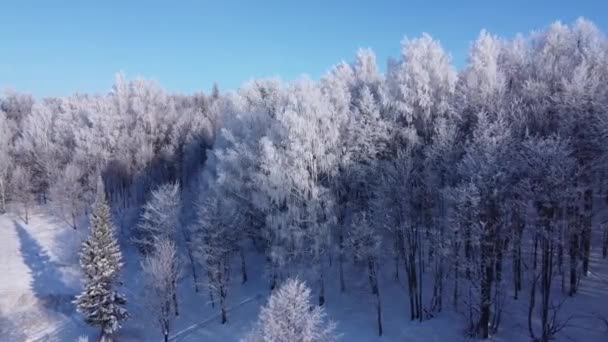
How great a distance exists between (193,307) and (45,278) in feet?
55.9

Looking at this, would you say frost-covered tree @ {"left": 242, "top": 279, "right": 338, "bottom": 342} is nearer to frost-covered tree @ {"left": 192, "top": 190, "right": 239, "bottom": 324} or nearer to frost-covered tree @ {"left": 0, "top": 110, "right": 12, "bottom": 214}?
frost-covered tree @ {"left": 192, "top": 190, "right": 239, "bottom": 324}

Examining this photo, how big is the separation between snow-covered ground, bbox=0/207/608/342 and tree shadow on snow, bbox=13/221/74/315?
0.08 metres

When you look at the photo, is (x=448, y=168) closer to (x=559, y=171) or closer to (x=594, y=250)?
(x=559, y=171)

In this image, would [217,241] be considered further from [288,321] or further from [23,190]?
[23,190]

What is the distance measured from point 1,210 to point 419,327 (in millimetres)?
55464

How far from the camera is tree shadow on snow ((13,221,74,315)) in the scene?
1516 inches

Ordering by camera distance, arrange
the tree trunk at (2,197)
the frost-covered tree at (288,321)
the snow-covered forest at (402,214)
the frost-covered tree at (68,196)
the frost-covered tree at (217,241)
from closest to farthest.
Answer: the frost-covered tree at (288,321) < the snow-covered forest at (402,214) < the frost-covered tree at (217,241) < the frost-covered tree at (68,196) < the tree trunk at (2,197)

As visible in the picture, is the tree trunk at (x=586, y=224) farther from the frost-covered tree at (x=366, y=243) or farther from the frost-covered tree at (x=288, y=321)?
the frost-covered tree at (x=288, y=321)

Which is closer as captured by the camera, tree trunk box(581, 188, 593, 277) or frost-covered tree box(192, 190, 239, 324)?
tree trunk box(581, 188, 593, 277)

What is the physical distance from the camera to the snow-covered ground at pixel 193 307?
81.9ft

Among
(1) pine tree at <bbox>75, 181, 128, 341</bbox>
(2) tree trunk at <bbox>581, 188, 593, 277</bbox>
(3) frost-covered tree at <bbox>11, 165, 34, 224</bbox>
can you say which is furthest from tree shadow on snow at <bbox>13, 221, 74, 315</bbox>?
(2) tree trunk at <bbox>581, 188, 593, 277</bbox>

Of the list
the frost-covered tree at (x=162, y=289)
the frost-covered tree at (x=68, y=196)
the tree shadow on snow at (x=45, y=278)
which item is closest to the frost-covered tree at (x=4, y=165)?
the frost-covered tree at (x=68, y=196)

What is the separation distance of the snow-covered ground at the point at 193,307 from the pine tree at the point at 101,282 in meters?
2.07

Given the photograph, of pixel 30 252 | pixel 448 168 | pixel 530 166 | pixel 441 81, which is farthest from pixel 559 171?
pixel 30 252
